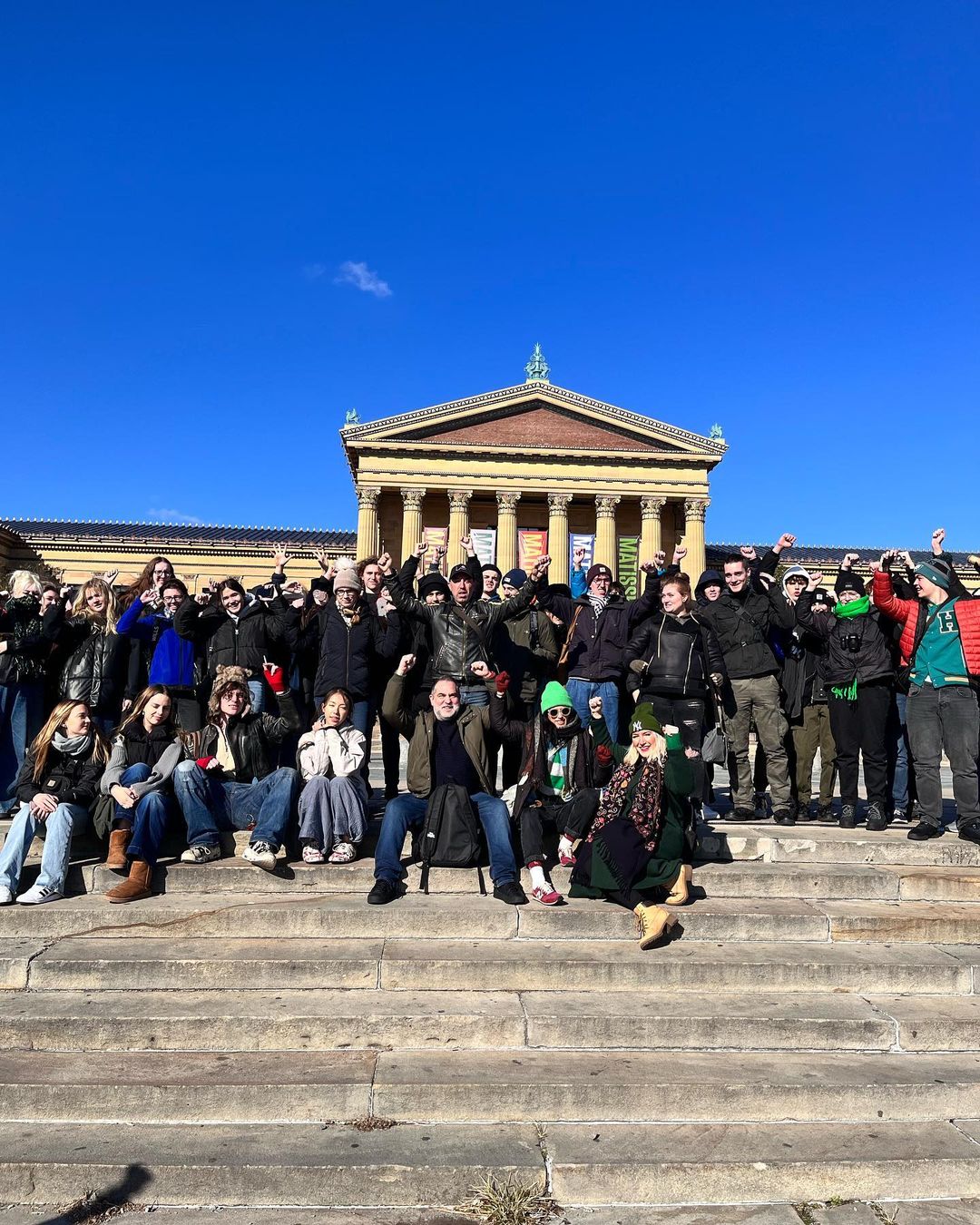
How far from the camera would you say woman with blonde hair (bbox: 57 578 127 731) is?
688cm

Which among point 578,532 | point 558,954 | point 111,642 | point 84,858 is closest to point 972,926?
point 558,954

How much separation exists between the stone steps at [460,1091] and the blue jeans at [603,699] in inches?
138

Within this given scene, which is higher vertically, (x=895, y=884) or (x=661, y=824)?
(x=661, y=824)

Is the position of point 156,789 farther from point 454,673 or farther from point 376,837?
point 454,673

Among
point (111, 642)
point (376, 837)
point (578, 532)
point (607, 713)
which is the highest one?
point (578, 532)

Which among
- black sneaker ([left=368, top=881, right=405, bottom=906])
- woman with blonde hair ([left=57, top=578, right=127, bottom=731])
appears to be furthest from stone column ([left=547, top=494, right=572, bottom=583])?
black sneaker ([left=368, top=881, right=405, bottom=906])

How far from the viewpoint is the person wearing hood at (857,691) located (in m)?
7.04


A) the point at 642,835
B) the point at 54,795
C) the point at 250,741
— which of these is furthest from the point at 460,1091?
the point at 54,795

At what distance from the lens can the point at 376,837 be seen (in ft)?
20.5

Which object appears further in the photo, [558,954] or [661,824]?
[661,824]

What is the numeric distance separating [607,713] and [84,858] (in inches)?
167

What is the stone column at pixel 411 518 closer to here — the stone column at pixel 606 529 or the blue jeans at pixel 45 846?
the stone column at pixel 606 529

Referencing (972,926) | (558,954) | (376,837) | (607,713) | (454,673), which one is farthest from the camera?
(607,713)

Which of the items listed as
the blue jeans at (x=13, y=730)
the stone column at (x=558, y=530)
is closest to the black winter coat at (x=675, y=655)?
the blue jeans at (x=13, y=730)
